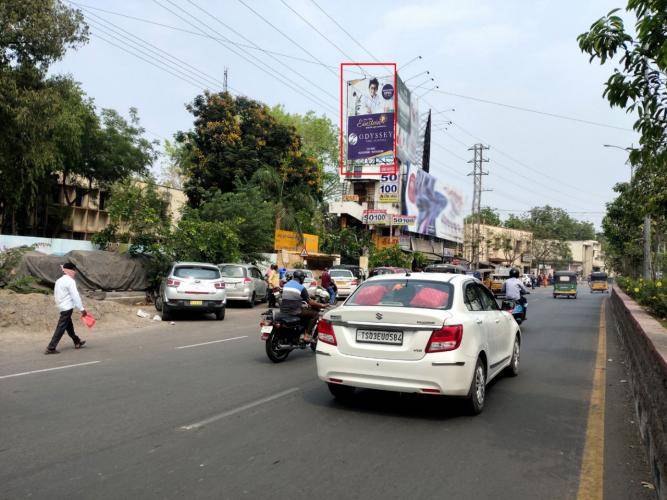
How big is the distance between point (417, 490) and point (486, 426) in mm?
2066

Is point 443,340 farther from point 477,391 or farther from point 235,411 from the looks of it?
point 235,411

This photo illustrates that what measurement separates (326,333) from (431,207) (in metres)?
58.3

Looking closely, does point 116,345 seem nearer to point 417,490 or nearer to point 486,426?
point 486,426

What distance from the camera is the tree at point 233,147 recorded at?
37875mm

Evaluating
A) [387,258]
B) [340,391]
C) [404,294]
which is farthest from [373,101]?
[340,391]

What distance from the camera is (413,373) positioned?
5961 millimetres

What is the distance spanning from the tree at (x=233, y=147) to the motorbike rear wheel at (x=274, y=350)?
91.0ft

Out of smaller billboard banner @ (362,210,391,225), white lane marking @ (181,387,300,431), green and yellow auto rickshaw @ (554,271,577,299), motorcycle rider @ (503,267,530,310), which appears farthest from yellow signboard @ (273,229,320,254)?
white lane marking @ (181,387,300,431)

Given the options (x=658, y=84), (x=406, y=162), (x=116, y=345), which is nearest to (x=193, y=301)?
(x=116, y=345)

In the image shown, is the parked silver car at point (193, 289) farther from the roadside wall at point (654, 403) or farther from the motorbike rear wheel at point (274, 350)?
the roadside wall at point (654, 403)

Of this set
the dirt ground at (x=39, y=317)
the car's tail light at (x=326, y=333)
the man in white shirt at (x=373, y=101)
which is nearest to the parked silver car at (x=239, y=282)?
the dirt ground at (x=39, y=317)

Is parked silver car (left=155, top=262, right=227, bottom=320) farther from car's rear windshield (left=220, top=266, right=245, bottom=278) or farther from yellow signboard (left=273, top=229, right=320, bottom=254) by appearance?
yellow signboard (left=273, top=229, right=320, bottom=254)

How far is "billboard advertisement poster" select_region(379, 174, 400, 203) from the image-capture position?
157 feet

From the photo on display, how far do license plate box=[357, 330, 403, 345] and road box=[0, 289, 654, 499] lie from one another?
830mm
